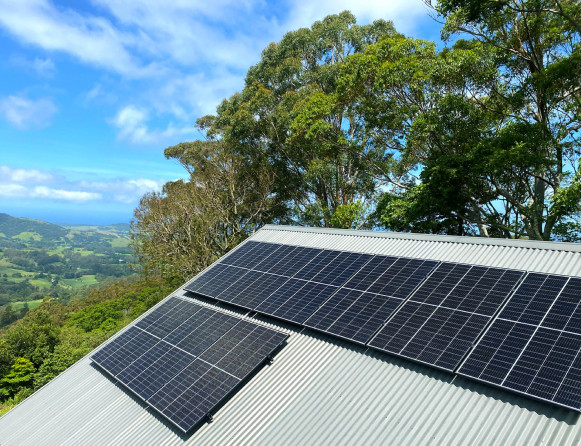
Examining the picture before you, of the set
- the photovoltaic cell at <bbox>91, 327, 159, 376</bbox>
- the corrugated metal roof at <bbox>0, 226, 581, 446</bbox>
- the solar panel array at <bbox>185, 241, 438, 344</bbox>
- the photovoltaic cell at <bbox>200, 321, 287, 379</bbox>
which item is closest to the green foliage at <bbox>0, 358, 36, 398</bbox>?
the corrugated metal roof at <bbox>0, 226, 581, 446</bbox>

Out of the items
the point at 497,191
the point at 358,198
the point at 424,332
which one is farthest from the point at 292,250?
the point at 358,198

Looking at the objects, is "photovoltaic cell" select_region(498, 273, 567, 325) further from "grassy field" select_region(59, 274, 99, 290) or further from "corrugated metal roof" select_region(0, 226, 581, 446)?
"grassy field" select_region(59, 274, 99, 290)

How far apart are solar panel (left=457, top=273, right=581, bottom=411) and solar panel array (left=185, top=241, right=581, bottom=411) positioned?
0.01 metres

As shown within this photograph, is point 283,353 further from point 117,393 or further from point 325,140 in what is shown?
point 325,140

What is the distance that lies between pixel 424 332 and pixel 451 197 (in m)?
17.0

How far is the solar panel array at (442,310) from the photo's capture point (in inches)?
251

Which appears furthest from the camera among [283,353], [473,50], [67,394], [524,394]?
[473,50]

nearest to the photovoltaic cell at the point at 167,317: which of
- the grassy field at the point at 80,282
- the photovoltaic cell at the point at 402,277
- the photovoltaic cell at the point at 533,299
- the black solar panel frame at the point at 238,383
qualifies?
the black solar panel frame at the point at 238,383

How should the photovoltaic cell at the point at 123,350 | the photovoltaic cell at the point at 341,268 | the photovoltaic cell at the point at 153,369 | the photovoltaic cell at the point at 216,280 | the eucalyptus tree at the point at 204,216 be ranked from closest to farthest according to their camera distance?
the photovoltaic cell at the point at 153,369, the photovoltaic cell at the point at 123,350, the photovoltaic cell at the point at 341,268, the photovoltaic cell at the point at 216,280, the eucalyptus tree at the point at 204,216

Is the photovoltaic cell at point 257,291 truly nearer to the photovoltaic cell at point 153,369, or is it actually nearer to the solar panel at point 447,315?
the photovoltaic cell at point 153,369

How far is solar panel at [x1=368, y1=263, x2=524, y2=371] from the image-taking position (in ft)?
23.9

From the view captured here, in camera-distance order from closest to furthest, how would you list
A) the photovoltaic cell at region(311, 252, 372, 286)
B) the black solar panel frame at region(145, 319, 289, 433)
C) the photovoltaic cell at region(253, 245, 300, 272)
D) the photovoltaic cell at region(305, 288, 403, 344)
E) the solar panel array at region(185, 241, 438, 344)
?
the black solar panel frame at region(145, 319, 289, 433)
the photovoltaic cell at region(305, 288, 403, 344)
the solar panel array at region(185, 241, 438, 344)
the photovoltaic cell at region(311, 252, 372, 286)
the photovoltaic cell at region(253, 245, 300, 272)

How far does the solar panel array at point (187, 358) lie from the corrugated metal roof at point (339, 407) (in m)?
0.32

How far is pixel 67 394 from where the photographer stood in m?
10.4
